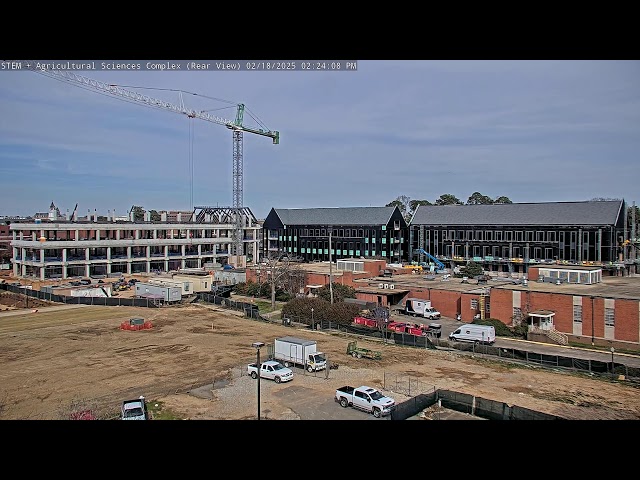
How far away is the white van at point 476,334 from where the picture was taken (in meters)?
15.0

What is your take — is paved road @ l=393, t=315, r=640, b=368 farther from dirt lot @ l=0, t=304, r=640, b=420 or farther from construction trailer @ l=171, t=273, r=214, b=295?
construction trailer @ l=171, t=273, r=214, b=295

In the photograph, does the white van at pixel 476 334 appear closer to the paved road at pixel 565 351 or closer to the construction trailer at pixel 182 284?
the paved road at pixel 565 351

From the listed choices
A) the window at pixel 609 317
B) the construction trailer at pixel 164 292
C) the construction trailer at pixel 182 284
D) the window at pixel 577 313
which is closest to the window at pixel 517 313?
the window at pixel 577 313

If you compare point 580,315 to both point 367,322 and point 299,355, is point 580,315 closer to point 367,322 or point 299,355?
point 367,322

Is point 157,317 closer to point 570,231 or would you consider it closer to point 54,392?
point 54,392

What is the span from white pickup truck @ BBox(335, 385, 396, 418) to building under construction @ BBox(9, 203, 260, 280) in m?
26.6

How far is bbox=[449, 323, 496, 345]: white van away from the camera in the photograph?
15008 millimetres

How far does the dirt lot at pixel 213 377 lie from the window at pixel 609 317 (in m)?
3.79

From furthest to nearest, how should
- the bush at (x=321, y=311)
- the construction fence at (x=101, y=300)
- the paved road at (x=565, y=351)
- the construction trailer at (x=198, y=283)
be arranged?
the construction trailer at (x=198, y=283), the construction fence at (x=101, y=300), the bush at (x=321, y=311), the paved road at (x=565, y=351)

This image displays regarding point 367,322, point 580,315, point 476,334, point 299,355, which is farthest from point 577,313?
point 299,355

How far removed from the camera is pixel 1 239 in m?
41.6

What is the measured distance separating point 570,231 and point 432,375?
22.6m
